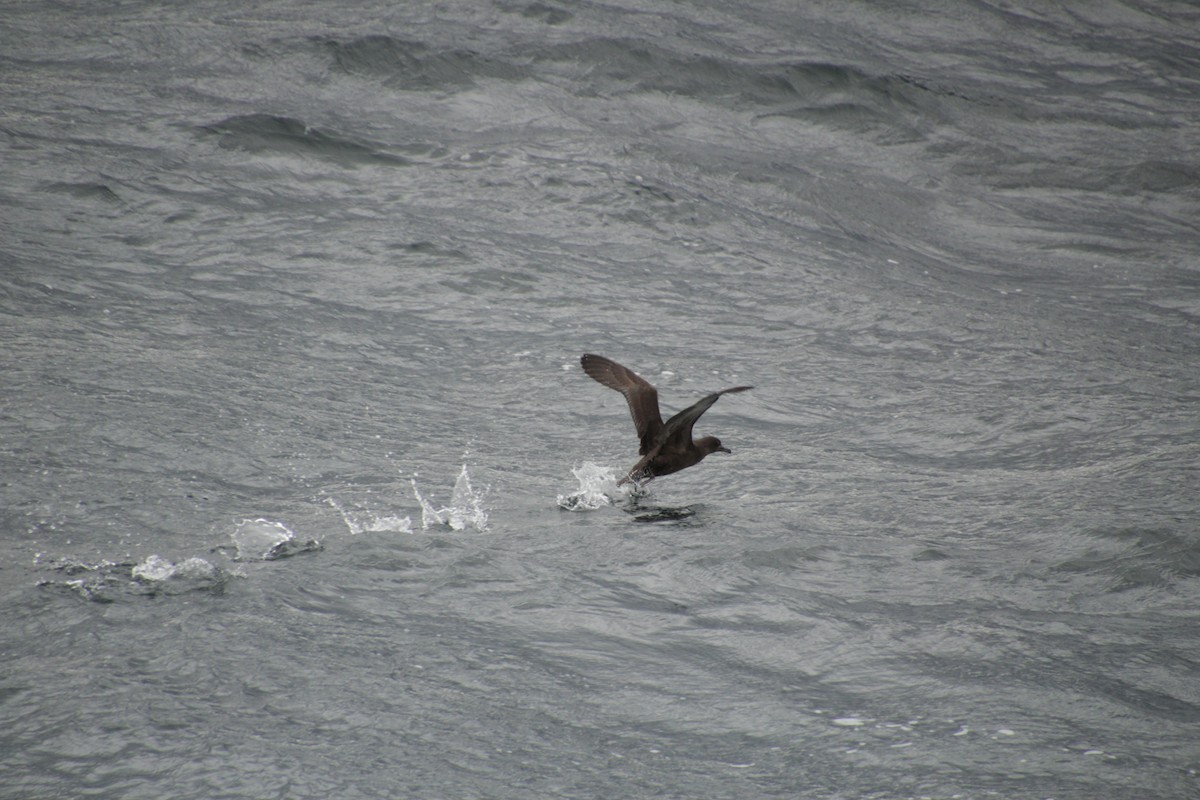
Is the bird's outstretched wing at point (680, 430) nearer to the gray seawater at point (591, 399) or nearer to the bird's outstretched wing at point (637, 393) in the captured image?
the bird's outstretched wing at point (637, 393)

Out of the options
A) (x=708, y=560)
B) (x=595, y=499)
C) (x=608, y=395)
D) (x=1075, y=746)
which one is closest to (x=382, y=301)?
(x=608, y=395)

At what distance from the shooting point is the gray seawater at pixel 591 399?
4.37 m

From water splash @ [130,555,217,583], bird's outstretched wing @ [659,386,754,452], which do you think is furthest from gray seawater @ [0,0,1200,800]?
bird's outstretched wing @ [659,386,754,452]

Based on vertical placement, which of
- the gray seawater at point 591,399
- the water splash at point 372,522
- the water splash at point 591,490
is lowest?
the water splash at point 372,522

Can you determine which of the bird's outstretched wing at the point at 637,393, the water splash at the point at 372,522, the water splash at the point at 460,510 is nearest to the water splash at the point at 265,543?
the water splash at the point at 372,522

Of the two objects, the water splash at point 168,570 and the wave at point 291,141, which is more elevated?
the wave at point 291,141

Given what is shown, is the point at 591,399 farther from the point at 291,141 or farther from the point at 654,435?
the point at 291,141

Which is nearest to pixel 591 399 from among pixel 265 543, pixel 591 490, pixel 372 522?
pixel 591 490

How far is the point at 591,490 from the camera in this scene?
261 inches

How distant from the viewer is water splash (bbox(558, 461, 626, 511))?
6.48m

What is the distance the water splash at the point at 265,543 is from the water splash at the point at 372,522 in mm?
290

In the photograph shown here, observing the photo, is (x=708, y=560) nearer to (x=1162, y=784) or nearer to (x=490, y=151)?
(x=1162, y=784)

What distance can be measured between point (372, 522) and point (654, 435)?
63.8 inches

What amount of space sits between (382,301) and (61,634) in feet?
16.3
